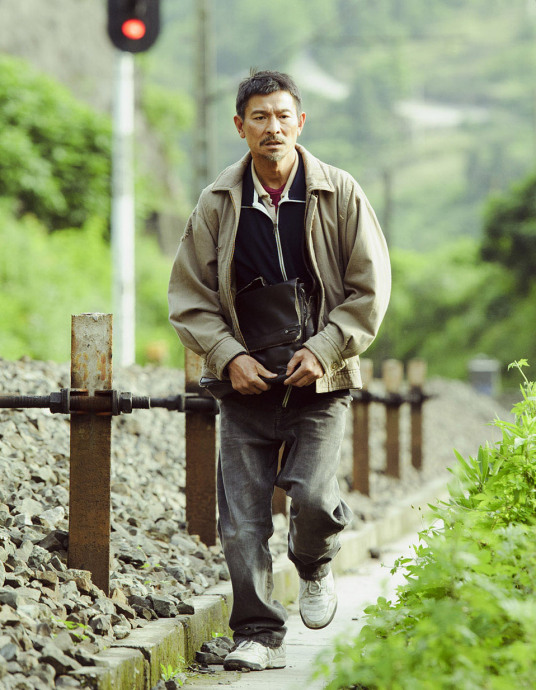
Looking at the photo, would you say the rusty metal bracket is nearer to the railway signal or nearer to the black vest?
the black vest

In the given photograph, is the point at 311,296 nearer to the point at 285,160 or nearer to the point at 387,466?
the point at 285,160

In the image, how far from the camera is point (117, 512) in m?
5.62

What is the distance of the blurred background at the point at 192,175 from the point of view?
19547 mm

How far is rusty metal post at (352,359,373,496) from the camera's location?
9.73 meters

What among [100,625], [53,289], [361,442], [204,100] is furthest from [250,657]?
[53,289]

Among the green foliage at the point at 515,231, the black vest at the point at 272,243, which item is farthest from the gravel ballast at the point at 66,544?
the green foliage at the point at 515,231

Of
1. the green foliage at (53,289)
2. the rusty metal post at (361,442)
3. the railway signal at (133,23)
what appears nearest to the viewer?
the railway signal at (133,23)

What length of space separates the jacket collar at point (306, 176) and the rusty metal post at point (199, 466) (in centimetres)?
148

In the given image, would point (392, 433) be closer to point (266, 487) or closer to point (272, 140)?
point (266, 487)

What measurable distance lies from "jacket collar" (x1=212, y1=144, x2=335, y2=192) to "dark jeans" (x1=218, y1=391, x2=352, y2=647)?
795 mm

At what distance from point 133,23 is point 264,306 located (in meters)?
5.45

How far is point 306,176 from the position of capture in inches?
167

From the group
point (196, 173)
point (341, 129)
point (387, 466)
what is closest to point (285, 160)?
point (387, 466)

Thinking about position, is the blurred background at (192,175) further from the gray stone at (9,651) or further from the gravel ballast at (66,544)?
the gray stone at (9,651)
